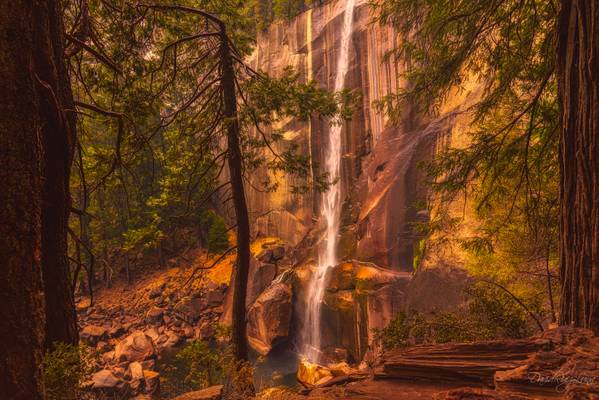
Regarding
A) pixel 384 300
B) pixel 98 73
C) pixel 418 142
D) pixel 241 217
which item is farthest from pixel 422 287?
pixel 98 73

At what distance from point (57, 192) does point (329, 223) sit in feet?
54.8

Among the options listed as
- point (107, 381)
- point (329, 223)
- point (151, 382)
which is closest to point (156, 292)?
point (151, 382)

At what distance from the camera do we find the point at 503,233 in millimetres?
7500

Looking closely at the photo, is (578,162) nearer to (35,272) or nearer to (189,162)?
(35,272)

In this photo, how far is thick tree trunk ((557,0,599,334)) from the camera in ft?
8.66

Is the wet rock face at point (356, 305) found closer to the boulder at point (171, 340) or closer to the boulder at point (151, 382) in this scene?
the boulder at point (151, 382)

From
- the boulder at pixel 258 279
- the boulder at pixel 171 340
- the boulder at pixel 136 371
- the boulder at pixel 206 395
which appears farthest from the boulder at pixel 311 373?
the boulder at pixel 171 340

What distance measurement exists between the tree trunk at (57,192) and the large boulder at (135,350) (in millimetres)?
14229

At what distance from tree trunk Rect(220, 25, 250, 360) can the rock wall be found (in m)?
1.72

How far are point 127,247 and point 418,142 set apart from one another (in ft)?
35.5

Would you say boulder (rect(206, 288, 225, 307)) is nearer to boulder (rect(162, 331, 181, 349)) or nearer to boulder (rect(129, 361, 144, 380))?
boulder (rect(162, 331, 181, 349))

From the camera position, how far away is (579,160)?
9.11 feet

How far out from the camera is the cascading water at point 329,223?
51.0 feet

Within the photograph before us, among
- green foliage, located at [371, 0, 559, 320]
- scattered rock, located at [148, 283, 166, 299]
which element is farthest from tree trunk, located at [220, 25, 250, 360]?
scattered rock, located at [148, 283, 166, 299]
